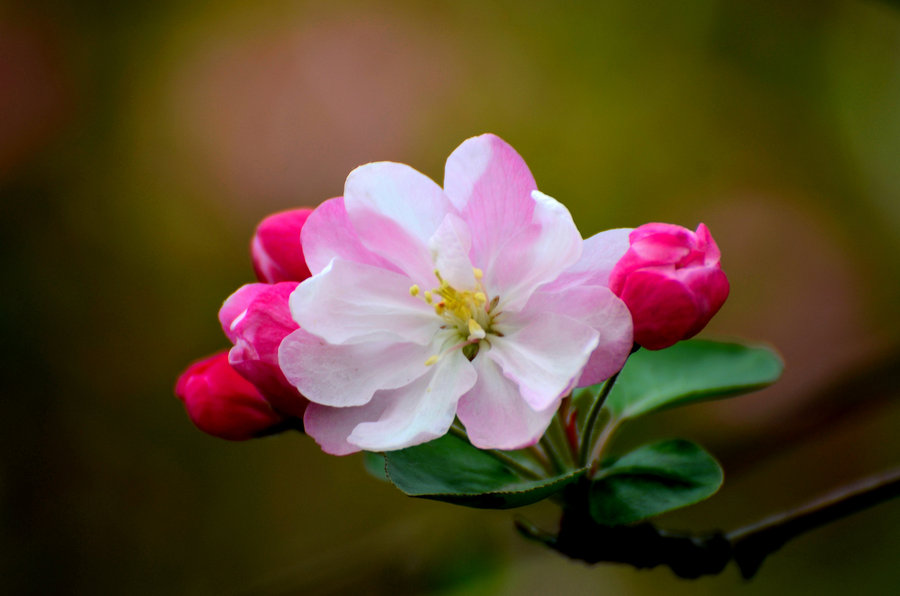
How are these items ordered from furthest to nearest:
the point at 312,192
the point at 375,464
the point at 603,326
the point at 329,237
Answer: the point at 312,192 → the point at 375,464 → the point at 329,237 → the point at 603,326

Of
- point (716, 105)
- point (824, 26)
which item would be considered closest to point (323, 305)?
point (716, 105)

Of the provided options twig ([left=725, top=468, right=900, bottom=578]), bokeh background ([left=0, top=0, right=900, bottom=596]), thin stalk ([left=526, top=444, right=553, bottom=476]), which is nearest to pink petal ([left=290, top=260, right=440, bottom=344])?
thin stalk ([left=526, top=444, right=553, bottom=476])

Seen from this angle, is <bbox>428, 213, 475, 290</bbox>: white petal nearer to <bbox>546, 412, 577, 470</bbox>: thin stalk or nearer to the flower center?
the flower center

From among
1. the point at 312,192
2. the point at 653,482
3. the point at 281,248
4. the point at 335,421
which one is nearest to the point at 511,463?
the point at 653,482

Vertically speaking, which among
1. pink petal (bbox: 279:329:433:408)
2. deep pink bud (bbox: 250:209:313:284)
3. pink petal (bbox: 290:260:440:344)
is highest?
deep pink bud (bbox: 250:209:313:284)

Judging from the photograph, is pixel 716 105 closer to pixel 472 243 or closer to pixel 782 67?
pixel 782 67

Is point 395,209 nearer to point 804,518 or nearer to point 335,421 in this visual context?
point 335,421
